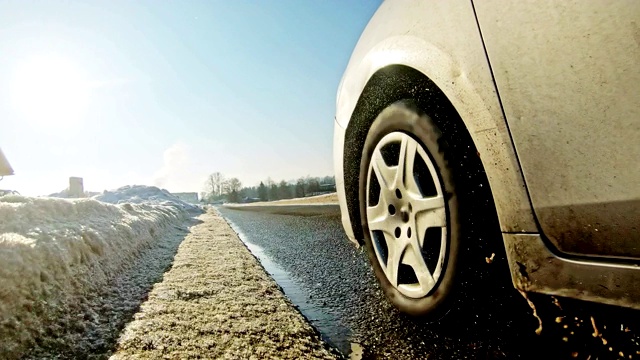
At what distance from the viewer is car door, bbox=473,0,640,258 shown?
0.86 metres

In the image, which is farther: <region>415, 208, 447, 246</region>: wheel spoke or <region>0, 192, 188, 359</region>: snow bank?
<region>0, 192, 188, 359</region>: snow bank

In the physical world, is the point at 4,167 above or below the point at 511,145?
above

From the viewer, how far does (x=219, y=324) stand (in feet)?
6.64

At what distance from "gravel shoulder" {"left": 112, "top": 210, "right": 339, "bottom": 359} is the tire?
1.65 feet

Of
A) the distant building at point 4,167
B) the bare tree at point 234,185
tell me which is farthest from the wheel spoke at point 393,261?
the bare tree at point 234,185

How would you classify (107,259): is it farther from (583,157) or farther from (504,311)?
(583,157)

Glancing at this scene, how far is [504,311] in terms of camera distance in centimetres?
164

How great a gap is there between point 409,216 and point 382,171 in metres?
0.28

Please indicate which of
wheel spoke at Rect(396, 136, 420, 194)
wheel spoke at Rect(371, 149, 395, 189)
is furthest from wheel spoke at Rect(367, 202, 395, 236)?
wheel spoke at Rect(396, 136, 420, 194)

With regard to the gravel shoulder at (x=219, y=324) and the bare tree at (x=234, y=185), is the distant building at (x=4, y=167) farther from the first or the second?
the bare tree at (x=234, y=185)

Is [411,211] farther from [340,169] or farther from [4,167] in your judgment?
[4,167]

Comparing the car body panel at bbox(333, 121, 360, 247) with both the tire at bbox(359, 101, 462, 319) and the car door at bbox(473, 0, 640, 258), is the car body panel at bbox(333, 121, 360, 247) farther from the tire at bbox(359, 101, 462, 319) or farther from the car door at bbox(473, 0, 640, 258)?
the car door at bbox(473, 0, 640, 258)

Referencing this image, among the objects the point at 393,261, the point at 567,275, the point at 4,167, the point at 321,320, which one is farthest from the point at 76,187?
the point at 567,275

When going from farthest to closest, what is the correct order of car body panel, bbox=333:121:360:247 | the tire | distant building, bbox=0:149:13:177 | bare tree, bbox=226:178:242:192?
bare tree, bbox=226:178:242:192, distant building, bbox=0:149:13:177, car body panel, bbox=333:121:360:247, the tire
